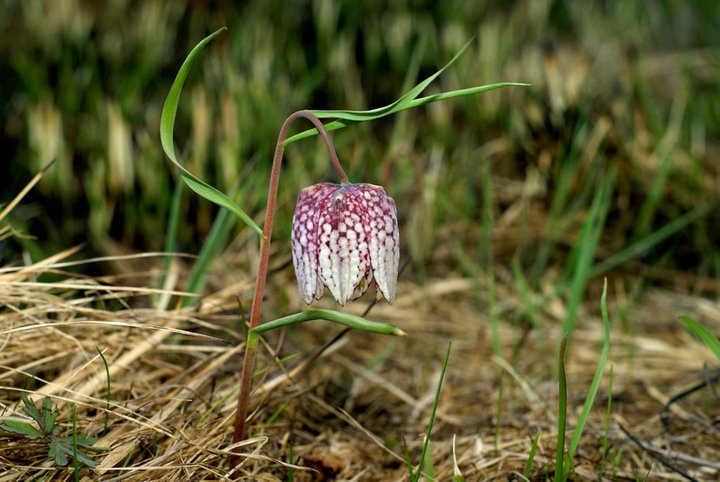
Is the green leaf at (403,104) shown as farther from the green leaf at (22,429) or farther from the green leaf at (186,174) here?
the green leaf at (22,429)

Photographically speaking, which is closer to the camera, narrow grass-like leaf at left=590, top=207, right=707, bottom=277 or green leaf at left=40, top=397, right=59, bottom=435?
green leaf at left=40, top=397, right=59, bottom=435

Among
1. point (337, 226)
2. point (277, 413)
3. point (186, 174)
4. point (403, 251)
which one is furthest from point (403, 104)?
point (403, 251)

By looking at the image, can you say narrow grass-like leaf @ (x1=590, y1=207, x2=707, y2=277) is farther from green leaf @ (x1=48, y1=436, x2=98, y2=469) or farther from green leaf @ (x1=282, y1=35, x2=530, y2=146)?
green leaf @ (x1=48, y1=436, x2=98, y2=469)

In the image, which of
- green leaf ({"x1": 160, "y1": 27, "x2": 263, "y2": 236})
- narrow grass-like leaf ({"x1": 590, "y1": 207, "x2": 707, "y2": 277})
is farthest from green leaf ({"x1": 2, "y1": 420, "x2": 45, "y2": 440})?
narrow grass-like leaf ({"x1": 590, "y1": 207, "x2": 707, "y2": 277})

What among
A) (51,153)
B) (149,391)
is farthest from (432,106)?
(149,391)

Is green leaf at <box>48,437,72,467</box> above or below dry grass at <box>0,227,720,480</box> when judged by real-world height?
above

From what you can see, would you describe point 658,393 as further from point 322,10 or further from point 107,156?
point 322,10

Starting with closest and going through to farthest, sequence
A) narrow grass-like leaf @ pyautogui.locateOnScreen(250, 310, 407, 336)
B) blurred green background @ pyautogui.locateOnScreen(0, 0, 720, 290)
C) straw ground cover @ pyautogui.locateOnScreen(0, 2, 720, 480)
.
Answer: narrow grass-like leaf @ pyautogui.locateOnScreen(250, 310, 407, 336)
straw ground cover @ pyautogui.locateOnScreen(0, 2, 720, 480)
blurred green background @ pyautogui.locateOnScreen(0, 0, 720, 290)
